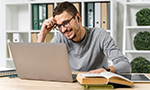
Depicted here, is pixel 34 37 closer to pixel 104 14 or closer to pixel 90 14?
pixel 90 14

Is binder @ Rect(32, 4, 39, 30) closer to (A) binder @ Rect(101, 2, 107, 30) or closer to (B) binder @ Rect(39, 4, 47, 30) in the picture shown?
(B) binder @ Rect(39, 4, 47, 30)

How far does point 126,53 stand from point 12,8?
1.79m

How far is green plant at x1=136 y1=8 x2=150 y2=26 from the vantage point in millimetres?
2879

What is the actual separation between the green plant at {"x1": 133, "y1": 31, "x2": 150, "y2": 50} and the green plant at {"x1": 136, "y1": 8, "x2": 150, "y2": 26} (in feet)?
0.43

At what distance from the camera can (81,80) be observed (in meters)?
1.03

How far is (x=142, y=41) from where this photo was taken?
2898 mm

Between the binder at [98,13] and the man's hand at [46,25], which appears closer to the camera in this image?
the man's hand at [46,25]

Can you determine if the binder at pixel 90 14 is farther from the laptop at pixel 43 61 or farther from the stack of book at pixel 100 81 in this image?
the stack of book at pixel 100 81

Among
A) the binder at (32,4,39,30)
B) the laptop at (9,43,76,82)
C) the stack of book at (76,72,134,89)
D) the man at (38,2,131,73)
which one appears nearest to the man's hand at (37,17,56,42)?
the man at (38,2,131,73)

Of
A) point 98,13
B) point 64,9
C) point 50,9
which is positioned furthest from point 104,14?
point 64,9

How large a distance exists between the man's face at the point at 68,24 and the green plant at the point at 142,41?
1.43 m

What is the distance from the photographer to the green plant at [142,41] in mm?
2891

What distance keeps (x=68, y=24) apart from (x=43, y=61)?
1.79 ft

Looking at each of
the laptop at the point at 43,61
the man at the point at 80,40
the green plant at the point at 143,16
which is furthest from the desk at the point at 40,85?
the green plant at the point at 143,16
